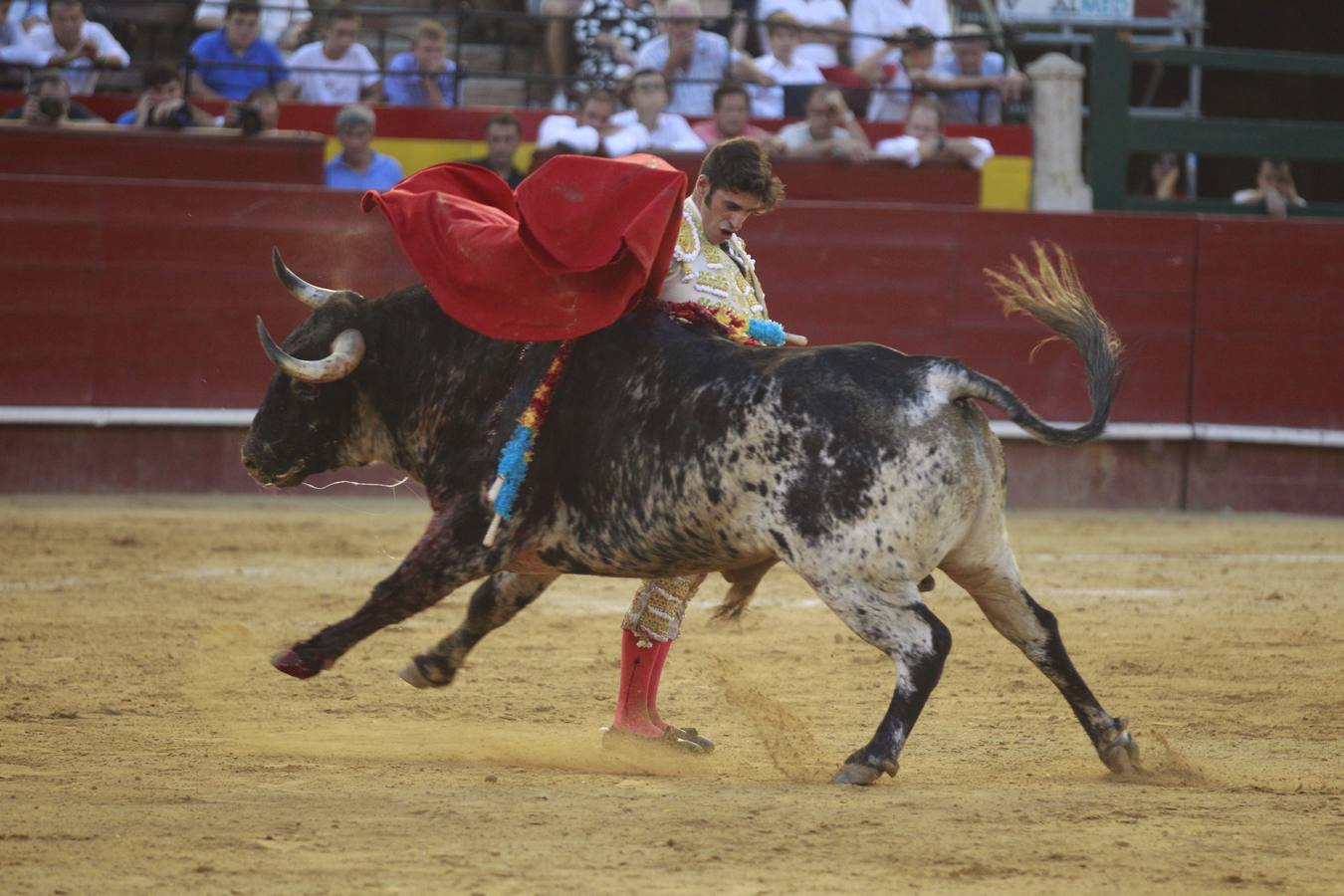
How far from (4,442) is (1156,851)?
6725 millimetres

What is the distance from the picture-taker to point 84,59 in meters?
9.22

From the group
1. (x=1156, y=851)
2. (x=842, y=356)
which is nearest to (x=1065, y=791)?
(x=1156, y=851)

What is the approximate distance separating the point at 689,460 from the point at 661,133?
5.54m

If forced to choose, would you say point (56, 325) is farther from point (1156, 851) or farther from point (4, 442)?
point (1156, 851)

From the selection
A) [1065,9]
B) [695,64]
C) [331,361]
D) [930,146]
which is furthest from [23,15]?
[331,361]

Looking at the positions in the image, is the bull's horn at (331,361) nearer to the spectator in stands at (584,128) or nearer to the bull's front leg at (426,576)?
the bull's front leg at (426,576)

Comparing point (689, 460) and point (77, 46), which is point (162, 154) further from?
point (689, 460)

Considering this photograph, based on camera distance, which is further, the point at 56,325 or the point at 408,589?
the point at 56,325

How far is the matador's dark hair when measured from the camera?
4.09 meters

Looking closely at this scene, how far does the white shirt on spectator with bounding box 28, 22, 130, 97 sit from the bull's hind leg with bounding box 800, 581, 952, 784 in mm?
6731

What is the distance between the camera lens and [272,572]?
6844mm

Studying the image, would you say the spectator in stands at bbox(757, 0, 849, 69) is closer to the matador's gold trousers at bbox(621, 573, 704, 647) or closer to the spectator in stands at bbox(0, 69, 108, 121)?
the spectator in stands at bbox(0, 69, 108, 121)

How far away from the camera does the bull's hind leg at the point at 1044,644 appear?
3891 millimetres

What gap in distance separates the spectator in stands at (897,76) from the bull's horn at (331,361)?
19.2 feet
